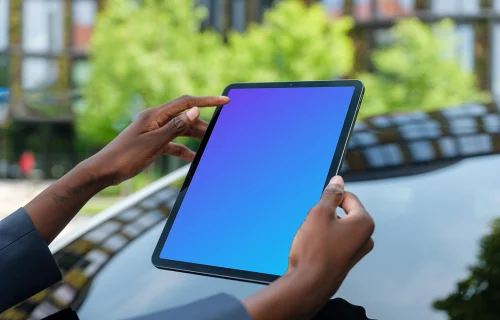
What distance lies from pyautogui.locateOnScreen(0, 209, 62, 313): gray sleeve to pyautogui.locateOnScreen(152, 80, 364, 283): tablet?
24cm

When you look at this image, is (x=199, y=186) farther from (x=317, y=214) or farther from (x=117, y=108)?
(x=117, y=108)

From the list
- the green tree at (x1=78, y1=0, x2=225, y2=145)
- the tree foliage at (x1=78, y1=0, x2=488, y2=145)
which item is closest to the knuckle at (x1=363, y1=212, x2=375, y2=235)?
the tree foliage at (x1=78, y1=0, x2=488, y2=145)

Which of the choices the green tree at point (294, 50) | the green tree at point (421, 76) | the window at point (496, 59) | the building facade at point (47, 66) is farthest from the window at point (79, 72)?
the window at point (496, 59)

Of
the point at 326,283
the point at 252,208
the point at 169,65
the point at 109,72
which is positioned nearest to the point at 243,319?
the point at 326,283

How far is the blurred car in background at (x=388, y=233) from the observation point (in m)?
1.20

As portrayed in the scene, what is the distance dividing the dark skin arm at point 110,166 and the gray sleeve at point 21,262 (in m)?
0.02

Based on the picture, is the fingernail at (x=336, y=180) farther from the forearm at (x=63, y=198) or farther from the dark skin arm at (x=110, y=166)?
the forearm at (x=63, y=198)

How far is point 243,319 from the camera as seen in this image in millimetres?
861

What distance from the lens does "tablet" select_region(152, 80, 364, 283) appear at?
105cm

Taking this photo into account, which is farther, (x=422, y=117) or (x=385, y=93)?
(x=385, y=93)

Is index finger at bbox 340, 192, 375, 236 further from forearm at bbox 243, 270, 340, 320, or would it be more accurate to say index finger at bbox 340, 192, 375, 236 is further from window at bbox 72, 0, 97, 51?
window at bbox 72, 0, 97, 51

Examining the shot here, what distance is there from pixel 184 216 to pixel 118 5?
24111mm

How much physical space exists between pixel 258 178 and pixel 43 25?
117ft

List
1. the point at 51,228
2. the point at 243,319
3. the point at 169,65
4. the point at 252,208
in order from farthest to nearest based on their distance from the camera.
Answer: the point at 169,65 < the point at 51,228 < the point at 252,208 < the point at 243,319
